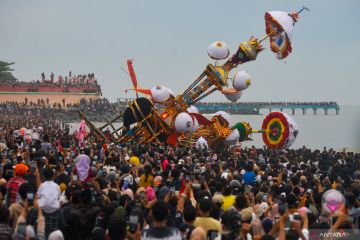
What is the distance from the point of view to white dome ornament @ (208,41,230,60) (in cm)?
2925

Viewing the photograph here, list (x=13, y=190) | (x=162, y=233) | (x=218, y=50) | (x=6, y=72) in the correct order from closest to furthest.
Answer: (x=162, y=233)
(x=13, y=190)
(x=218, y=50)
(x=6, y=72)

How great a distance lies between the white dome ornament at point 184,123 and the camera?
28484 millimetres

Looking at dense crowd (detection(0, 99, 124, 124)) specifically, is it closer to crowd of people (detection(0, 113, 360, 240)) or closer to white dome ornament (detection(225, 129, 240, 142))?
white dome ornament (detection(225, 129, 240, 142))

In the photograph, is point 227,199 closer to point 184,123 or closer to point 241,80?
point 184,123

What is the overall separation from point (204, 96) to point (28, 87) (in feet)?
196

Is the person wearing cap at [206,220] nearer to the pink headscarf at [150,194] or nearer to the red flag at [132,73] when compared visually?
the pink headscarf at [150,194]

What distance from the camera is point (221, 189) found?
37.0ft

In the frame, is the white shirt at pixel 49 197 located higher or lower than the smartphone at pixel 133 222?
higher

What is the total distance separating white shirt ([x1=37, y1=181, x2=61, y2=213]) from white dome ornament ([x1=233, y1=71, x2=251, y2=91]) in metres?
20.5

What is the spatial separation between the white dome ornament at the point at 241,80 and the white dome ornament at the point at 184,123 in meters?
2.50

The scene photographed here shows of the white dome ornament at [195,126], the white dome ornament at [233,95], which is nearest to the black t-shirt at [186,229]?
the white dome ornament at [195,126]

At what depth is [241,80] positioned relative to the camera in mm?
29250

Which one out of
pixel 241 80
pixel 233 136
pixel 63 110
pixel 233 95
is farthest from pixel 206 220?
pixel 63 110

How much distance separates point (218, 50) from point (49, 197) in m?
20.7
